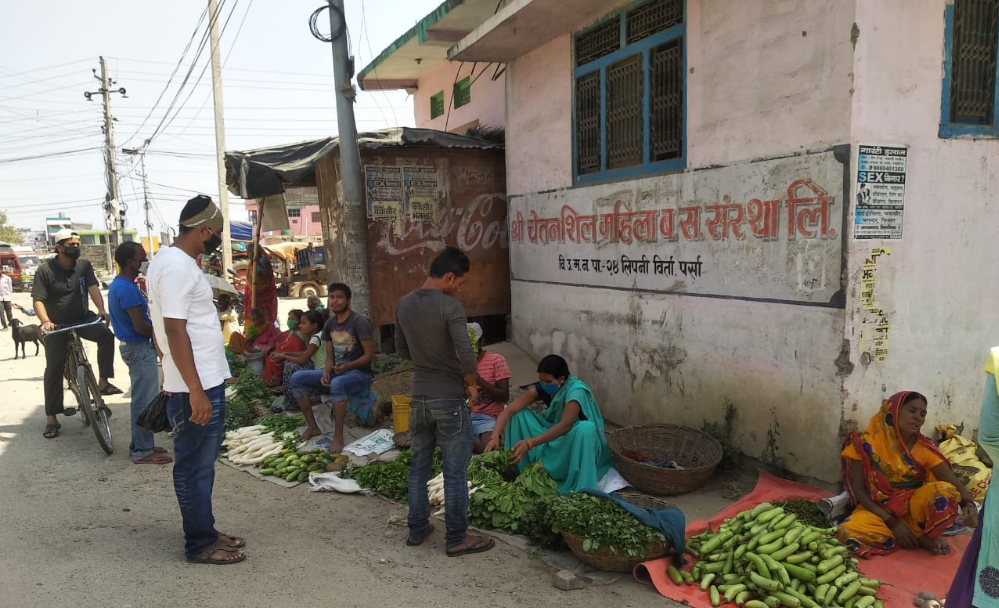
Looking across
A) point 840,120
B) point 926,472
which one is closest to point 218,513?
point 926,472

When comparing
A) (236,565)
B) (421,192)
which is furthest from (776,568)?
(421,192)

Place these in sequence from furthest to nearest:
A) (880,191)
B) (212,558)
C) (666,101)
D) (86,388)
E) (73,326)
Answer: (73,326), (86,388), (666,101), (880,191), (212,558)

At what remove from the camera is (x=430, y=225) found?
8.43 meters

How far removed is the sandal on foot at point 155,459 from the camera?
216 inches

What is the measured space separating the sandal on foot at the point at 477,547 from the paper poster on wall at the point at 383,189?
17.0 ft

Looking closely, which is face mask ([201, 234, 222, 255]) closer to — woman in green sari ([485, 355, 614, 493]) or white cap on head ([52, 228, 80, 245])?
woman in green sari ([485, 355, 614, 493])

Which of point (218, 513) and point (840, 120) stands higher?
point (840, 120)

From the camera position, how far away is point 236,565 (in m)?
3.61

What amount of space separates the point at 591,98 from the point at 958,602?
541 cm

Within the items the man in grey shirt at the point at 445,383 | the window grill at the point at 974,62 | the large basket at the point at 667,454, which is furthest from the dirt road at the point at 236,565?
the window grill at the point at 974,62

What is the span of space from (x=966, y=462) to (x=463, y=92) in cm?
896

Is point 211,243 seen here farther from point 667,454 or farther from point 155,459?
point 667,454

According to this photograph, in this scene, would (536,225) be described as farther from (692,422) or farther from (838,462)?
(838,462)

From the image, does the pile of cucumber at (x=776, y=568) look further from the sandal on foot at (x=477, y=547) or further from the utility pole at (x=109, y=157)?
the utility pole at (x=109, y=157)
